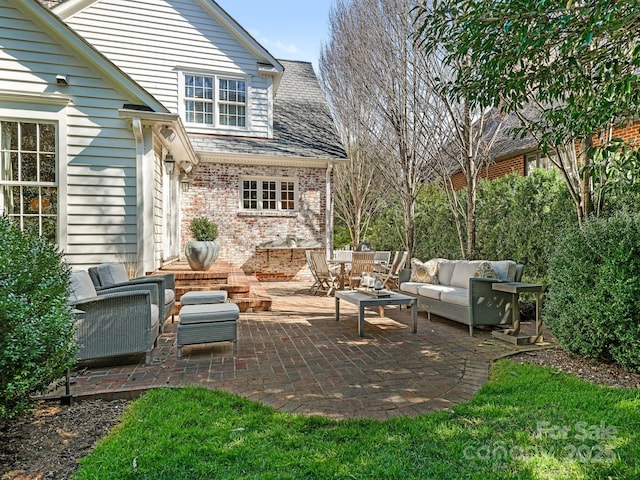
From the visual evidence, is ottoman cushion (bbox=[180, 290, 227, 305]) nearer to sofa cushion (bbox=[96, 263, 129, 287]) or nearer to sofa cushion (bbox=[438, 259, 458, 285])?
sofa cushion (bbox=[96, 263, 129, 287])

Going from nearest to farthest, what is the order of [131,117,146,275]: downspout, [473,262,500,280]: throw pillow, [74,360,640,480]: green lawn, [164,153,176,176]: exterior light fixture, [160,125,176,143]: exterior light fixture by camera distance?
[74,360,640,480]: green lawn, [473,262,500,280]: throw pillow, [131,117,146,275]: downspout, [160,125,176,143]: exterior light fixture, [164,153,176,176]: exterior light fixture

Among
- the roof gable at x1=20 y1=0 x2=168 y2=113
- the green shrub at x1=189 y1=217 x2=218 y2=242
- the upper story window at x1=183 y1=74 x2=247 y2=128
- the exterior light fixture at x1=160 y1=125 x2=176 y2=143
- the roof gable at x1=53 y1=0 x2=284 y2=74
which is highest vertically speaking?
the roof gable at x1=53 y1=0 x2=284 y2=74

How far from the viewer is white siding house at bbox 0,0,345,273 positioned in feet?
21.9

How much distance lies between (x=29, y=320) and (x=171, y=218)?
782 cm

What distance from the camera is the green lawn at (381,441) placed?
2.30 meters

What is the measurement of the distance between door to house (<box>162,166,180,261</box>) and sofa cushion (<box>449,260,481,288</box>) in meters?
6.30

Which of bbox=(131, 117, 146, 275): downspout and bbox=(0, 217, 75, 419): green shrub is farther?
bbox=(131, 117, 146, 275): downspout

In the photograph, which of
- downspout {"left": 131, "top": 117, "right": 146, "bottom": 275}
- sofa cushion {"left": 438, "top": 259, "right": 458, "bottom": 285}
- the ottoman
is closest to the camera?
the ottoman

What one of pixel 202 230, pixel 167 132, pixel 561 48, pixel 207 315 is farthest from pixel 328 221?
pixel 561 48

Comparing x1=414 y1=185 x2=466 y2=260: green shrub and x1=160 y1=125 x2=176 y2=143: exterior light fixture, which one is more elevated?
x1=160 y1=125 x2=176 y2=143: exterior light fixture

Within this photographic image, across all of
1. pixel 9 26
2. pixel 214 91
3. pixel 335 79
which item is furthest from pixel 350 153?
pixel 9 26

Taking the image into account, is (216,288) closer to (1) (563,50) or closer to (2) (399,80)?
(1) (563,50)

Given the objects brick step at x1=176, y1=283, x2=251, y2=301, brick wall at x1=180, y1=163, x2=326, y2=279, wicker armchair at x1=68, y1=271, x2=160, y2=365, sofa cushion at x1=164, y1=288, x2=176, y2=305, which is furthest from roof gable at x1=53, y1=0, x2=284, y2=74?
wicker armchair at x1=68, y1=271, x2=160, y2=365

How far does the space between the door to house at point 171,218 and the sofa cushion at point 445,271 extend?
6.05 m
